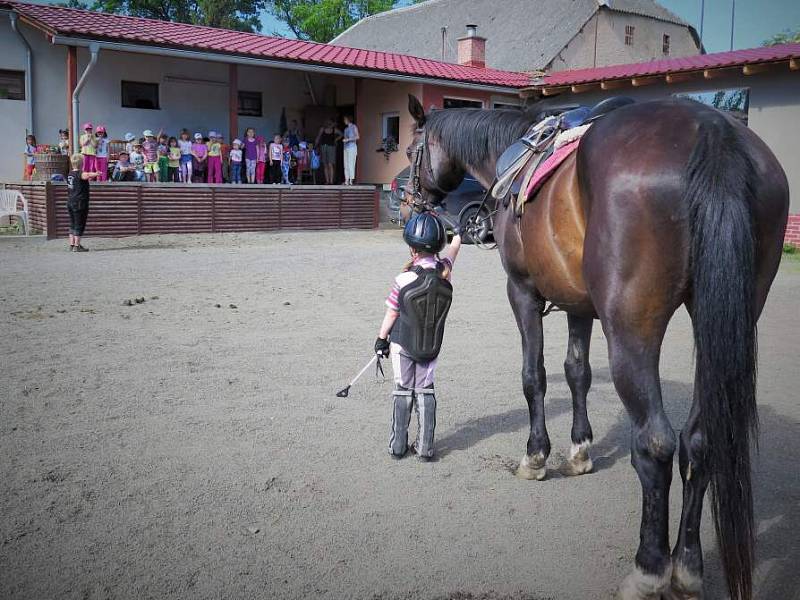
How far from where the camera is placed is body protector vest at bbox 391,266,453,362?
13.3 feet

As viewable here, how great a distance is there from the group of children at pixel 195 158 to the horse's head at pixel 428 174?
1225cm

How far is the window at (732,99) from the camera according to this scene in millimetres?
16359

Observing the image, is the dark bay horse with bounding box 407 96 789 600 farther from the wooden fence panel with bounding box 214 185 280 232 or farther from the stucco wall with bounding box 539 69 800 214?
the wooden fence panel with bounding box 214 185 280 232

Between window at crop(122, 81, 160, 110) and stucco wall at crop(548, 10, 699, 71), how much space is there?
15.5 metres

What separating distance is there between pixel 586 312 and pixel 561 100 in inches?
713

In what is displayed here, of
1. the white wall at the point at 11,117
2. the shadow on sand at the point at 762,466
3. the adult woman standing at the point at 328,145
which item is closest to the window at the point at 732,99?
the adult woman standing at the point at 328,145

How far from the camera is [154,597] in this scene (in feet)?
9.11

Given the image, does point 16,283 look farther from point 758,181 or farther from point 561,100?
point 561,100

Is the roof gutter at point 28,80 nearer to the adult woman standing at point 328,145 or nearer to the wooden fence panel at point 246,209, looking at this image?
the wooden fence panel at point 246,209

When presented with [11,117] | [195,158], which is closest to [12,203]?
[11,117]

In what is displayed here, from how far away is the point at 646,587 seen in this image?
2.82 metres

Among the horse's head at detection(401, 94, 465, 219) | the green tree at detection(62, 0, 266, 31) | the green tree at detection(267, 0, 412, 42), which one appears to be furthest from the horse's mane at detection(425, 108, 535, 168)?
Result: the green tree at detection(267, 0, 412, 42)

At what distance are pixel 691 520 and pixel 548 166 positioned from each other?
1.74 m

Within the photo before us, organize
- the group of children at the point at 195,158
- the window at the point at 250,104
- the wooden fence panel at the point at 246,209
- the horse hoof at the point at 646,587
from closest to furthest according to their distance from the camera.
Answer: the horse hoof at the point at 646,587, the group of children at the point at 195,158, the wooden fence panel at the point at 246,209, the window at the point at 250,104
